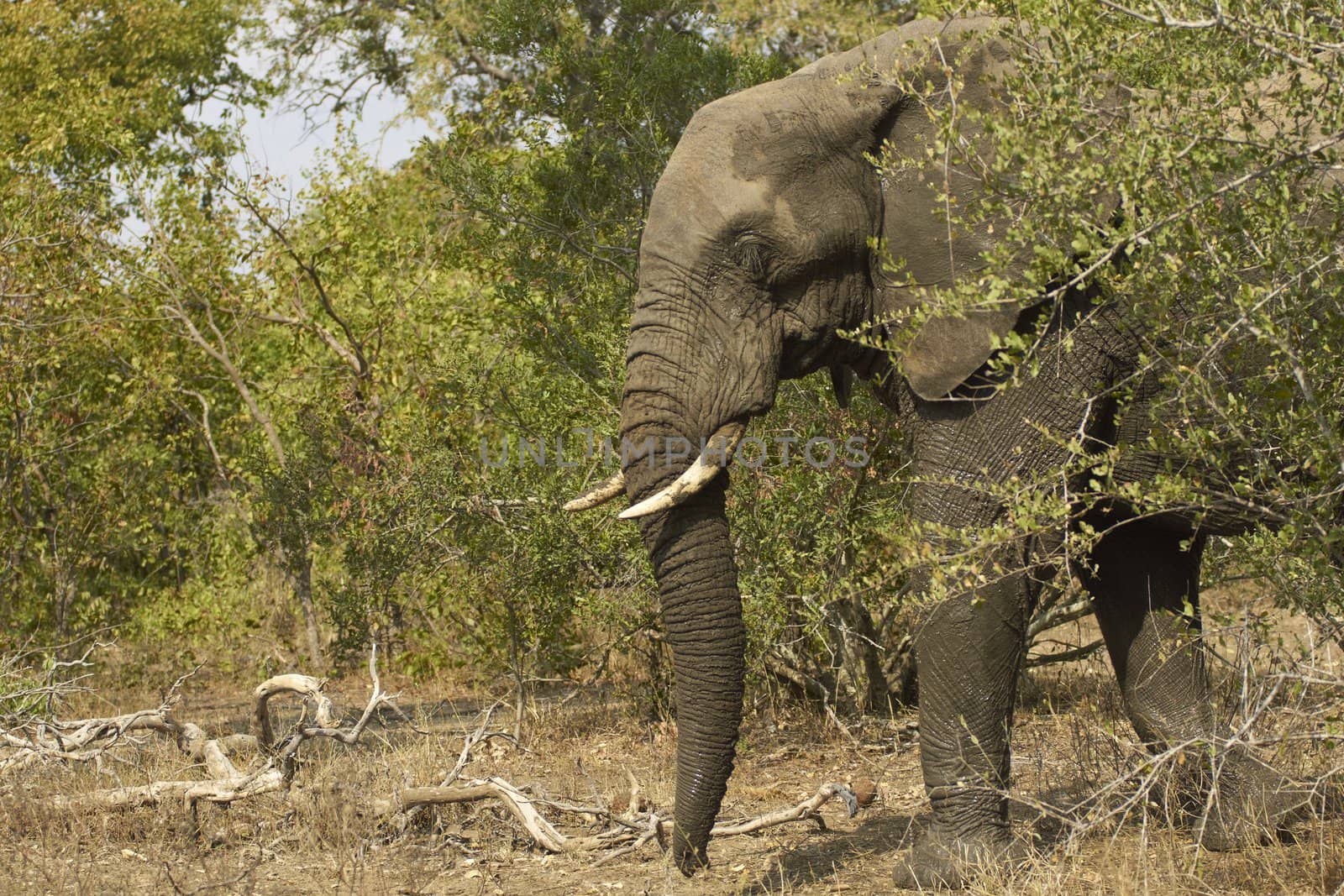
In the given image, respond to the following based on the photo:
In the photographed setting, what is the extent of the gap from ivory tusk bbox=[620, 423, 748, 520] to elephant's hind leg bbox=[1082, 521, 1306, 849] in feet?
5.87

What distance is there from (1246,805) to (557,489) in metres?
4.23

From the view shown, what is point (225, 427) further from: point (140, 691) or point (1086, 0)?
point (1086, 0)

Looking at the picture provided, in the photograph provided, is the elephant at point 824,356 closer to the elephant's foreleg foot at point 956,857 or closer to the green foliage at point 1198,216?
the elephant's foreleg foot at point 956,857

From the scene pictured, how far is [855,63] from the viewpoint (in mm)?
5957

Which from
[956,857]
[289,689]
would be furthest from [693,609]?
[289,689]

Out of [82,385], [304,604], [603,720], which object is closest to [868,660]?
[603,720]

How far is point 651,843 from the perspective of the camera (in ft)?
21.6

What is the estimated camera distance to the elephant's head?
18.4 feet

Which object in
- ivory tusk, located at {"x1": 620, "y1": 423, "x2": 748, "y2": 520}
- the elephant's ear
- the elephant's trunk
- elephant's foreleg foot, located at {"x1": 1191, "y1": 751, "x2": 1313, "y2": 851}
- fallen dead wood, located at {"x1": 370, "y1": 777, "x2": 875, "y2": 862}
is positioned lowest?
elephant's foreleg foot, located at {"x1": 1191, "y1": 751, "x2": 1313, "y2": 851}

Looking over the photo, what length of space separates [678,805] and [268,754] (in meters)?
2.43

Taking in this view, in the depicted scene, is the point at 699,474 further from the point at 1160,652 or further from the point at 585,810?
the point at 1160,652

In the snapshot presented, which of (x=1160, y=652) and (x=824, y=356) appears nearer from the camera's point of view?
(x=824, y=356)

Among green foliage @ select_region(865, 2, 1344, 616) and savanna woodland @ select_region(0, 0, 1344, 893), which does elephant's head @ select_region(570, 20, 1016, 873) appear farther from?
green foliage @ select_region(865, 2, 1344, 616)
